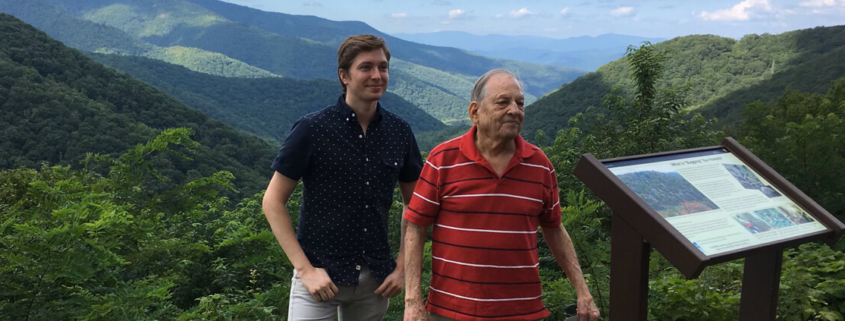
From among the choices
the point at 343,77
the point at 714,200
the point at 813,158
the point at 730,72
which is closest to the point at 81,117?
the point at 813,158

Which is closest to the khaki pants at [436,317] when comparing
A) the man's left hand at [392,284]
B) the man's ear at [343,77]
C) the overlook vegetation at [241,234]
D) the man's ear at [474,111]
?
the man's left hand at [392,284]

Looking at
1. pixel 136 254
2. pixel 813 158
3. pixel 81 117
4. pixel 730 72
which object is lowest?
pixel 81 117

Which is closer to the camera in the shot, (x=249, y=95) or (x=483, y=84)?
(x=483, y=84)

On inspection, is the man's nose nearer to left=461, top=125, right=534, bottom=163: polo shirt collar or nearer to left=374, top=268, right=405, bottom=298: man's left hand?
left=461, top=125, right=534, bottom=163: polo shirt collar

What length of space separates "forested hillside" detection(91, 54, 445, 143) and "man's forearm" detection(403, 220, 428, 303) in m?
85.6

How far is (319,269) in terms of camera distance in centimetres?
191

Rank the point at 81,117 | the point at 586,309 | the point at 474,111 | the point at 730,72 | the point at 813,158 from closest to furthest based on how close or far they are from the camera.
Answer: the point at 474,111
the point at 586,309
the point at 813,158
the point at 81,117
the point at 730,72

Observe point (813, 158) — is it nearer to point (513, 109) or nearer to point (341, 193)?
point (513, 109)

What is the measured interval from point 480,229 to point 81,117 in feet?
127

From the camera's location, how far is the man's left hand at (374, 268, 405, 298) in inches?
80.2

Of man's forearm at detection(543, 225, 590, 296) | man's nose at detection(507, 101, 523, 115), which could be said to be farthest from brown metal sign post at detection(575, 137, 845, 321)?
man's nose at detection(507, 101, 523, 115)

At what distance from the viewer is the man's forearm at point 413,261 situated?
1.97 metres

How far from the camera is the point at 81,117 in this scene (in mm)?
35000

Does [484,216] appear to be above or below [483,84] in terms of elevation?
below
